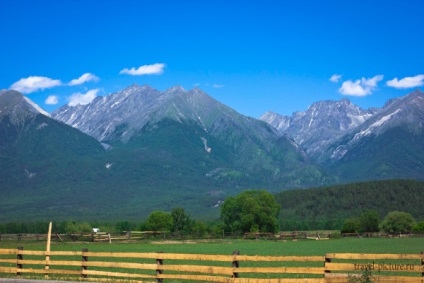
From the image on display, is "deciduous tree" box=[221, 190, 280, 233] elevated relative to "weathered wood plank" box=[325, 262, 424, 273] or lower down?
elevated

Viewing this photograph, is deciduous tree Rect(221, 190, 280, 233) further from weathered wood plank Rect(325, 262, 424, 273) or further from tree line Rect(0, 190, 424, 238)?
weathered wood plank Rect(325, 262, 424, 273)

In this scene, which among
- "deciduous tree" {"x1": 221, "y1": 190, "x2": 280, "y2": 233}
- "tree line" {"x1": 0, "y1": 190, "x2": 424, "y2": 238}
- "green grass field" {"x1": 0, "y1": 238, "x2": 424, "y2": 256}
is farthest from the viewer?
"tree line" {"x1": 0, "y1": 190, "x2": 424, "y2": 238}

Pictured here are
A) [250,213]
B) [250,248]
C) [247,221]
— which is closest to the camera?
[250,248]

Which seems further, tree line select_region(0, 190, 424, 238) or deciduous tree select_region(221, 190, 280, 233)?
tree line select_region(0, 190, 424, 238)

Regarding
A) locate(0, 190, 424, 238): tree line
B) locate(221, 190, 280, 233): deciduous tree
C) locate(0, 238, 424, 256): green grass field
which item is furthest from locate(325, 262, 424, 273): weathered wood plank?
locate(221, 190, 280, 233): deciduous tree

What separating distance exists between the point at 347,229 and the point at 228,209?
29.1 metres

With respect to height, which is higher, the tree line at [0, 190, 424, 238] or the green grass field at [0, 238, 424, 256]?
the tree line at [0, 190, 424, 238]

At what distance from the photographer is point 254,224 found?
11350 cm

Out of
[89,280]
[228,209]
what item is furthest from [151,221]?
[89,280]

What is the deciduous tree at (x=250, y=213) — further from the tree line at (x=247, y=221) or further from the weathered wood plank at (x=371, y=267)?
the weathered wood plank at (x=371, y=267)

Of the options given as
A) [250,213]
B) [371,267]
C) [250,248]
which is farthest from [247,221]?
[371,267]

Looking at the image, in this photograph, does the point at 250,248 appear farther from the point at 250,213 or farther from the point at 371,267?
the point at 250,213

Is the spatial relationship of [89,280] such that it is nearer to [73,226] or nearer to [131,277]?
[131,277]

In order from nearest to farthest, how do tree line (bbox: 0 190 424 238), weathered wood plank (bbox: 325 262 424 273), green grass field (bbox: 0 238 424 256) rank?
weathered wood plank (bbox: 325 262 424 273) → green grass field (bbox: 0 238 424 256) → tree line (bbox: 0 190 424 238)
